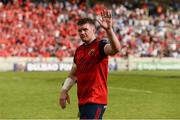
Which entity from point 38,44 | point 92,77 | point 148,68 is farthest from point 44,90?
point 148,68

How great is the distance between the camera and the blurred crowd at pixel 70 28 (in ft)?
143

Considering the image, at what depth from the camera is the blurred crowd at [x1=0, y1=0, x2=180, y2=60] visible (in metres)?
43.7

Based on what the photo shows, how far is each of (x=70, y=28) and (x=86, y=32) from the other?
4011 cm

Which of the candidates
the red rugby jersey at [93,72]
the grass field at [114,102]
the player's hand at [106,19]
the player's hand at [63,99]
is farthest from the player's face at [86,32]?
the grass field at [114,102]

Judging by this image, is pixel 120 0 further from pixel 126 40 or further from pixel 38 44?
pixel 38 44

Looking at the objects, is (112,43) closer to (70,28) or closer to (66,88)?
(66,88)

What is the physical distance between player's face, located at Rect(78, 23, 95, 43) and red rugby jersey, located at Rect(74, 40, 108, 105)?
0.11 m

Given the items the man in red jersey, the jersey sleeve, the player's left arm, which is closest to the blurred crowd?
the man in red jersey

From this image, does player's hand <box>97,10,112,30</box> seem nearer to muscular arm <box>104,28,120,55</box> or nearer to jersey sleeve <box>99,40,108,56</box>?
muscular arm <box>104,28,120,55</box>

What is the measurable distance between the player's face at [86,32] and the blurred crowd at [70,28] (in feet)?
115

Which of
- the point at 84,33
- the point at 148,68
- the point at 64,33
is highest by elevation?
the point at 84,33

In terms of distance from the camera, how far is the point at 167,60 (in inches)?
1850

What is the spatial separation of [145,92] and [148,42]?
88.6 ft

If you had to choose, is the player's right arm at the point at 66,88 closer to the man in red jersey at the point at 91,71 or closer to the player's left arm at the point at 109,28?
the man in red jersey at the point at 91,71
